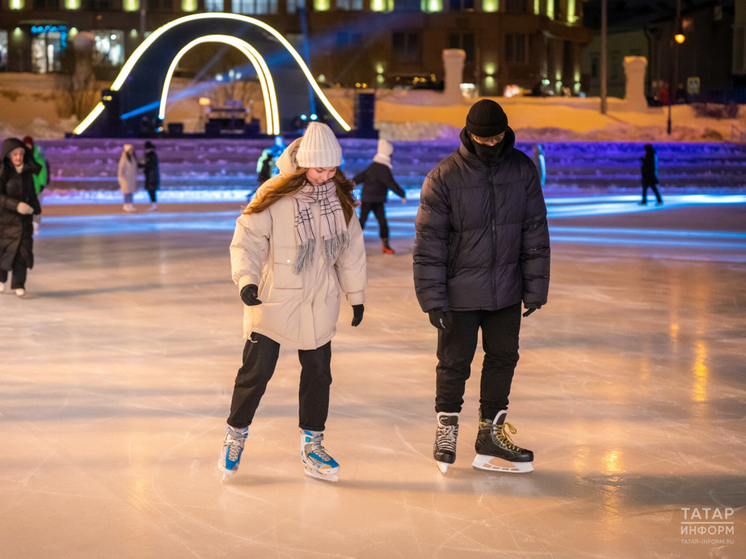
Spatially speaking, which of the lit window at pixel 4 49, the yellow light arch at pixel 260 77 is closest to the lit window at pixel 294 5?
the lit window at pixel 4 49

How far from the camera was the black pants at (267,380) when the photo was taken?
3621mm

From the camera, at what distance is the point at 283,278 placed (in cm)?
357

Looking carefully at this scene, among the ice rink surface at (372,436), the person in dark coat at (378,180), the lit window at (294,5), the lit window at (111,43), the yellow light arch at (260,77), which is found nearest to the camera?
the ice rink surface at (372,436)

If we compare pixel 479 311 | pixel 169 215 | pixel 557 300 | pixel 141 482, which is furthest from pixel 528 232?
pixel 169 215

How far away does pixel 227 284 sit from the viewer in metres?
9.13

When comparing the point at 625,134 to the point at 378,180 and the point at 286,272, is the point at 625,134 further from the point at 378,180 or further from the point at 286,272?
the point at 286,272

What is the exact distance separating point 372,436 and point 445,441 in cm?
57

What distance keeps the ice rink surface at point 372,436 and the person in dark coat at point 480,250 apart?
454mm

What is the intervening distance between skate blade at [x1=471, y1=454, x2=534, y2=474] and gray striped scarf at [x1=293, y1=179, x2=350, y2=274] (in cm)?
111

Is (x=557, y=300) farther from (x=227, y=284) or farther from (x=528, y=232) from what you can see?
(x=528, y=232)

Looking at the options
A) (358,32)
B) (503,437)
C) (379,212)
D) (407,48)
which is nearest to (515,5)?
(407,48)

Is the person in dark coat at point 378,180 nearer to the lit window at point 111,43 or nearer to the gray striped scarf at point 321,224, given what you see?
the gray striped scarf at point 321,224

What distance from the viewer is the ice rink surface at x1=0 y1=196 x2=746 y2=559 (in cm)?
310

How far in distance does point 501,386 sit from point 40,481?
200 cm
